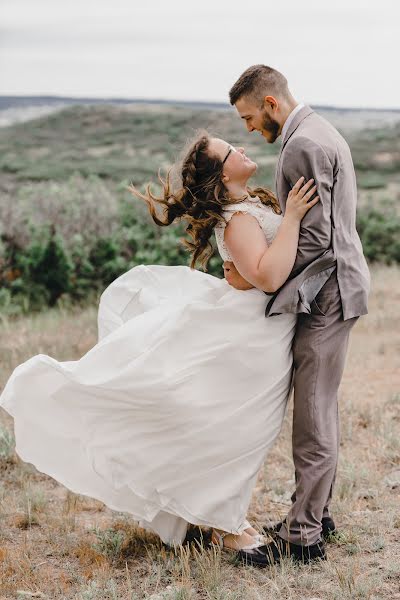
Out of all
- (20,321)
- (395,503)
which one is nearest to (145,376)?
(395,503)

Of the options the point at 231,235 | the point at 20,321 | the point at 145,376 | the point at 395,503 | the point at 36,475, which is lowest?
the point at 20,321

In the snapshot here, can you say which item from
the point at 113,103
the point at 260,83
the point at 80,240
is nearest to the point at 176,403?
the point at 260,83

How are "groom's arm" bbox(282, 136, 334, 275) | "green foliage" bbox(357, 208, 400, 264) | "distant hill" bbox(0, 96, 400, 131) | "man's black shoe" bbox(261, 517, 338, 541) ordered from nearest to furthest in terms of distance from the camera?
"groom's arm" bbox(282, 136, 334, 275) → "man's black shoe" bbox(261, 517, 338, 541) → "green foliage" bbox(357, 208, 400, 264) → "distant hill" bbox(0, 96, 400, 131)

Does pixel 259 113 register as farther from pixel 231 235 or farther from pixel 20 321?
pixel 20 321

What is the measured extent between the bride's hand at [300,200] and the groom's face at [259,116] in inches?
15.3

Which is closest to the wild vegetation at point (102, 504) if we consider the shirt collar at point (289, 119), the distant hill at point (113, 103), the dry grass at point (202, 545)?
the dry grass at point (202, 545)

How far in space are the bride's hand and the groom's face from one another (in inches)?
15.3

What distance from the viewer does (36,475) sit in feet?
18.9

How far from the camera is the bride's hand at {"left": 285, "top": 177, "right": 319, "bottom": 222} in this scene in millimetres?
3541

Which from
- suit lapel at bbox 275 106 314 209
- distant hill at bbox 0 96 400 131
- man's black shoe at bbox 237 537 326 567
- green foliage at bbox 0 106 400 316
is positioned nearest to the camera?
suit lapel at bbox 275 106 314 209

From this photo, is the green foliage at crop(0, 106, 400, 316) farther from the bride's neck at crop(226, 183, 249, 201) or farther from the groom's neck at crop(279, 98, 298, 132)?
the groom's neck at crop(279, 98, 298, 132)

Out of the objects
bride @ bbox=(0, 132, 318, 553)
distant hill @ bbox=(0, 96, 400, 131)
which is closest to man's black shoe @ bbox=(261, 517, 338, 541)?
bride @ bbox=(0, 132, 318, 553)

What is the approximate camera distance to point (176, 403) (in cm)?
386

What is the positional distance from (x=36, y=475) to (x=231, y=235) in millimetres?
2890
